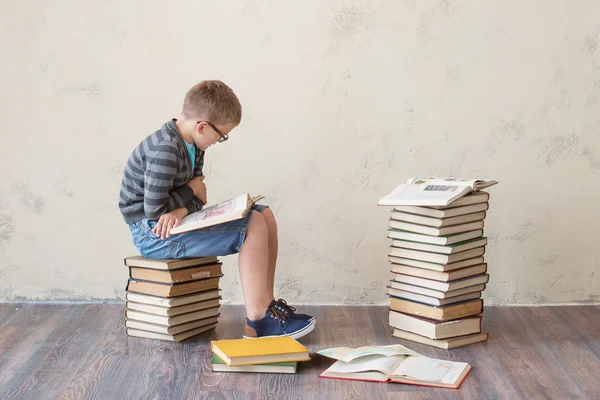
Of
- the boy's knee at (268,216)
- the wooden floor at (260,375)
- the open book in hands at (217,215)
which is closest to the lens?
the wooden floor at (260,375)

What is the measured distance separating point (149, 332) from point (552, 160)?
5.57 ft

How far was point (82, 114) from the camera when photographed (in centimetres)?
303

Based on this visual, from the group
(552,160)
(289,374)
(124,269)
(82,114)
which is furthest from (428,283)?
(82,114)

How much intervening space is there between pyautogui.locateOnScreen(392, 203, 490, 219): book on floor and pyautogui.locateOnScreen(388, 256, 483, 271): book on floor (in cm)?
16

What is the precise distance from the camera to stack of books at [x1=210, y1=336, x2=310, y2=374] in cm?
220

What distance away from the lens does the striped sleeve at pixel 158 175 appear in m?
2.44

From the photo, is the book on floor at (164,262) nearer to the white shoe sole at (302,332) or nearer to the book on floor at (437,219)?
the white shoe sole at (302,332)

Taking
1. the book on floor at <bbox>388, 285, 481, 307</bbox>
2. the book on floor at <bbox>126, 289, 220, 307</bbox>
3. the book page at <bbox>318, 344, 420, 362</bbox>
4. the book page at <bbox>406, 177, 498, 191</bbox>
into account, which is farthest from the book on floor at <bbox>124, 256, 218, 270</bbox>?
the book page at <bbox>406, 177, 498, 191</bbox>

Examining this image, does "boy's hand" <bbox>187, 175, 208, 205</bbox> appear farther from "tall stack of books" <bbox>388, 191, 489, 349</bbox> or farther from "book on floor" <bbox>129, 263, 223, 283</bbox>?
"tall stack of books" <bbox>388, 191, 489, 349</bbox>

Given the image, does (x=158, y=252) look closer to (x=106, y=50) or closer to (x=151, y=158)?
A: (x=151, y=158)

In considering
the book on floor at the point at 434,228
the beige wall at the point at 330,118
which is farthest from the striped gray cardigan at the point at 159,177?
the book on floor at the point at 434,228

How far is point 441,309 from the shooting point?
8.10 ft

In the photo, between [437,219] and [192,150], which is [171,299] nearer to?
[192,150]

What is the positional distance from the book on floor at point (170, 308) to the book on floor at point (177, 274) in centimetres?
9
